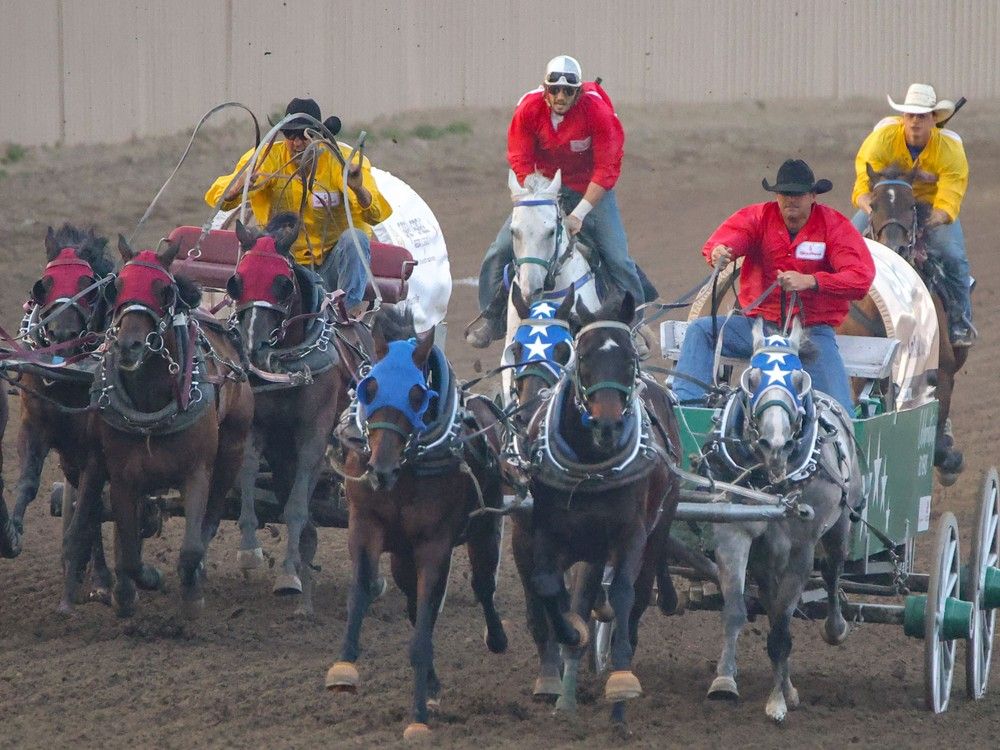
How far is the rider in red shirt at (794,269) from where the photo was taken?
8.00 metres

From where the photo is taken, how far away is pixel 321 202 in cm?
955

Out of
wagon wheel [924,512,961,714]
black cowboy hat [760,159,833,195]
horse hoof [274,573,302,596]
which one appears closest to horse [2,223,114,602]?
horse hoof [274,573,302,596]

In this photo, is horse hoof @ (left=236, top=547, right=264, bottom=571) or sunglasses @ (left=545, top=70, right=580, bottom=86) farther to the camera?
sunglasses @ (left=545, top=70, right=580, bottom=86)

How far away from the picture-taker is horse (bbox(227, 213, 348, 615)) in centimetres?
861

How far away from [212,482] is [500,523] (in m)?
1.61

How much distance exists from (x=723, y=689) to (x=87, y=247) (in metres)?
3.81

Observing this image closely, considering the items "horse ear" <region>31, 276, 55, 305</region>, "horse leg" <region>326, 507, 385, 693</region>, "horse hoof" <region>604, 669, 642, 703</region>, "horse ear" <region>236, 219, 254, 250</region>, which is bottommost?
"horse hoof" <region>604, 669, 642, 703</region>

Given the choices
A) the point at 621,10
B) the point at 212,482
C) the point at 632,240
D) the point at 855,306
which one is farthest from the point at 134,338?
the point at 621,10

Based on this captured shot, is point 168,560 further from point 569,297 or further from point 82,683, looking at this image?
point 569,297

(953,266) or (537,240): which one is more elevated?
(537,240)

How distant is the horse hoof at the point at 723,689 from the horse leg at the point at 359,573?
1.48 m

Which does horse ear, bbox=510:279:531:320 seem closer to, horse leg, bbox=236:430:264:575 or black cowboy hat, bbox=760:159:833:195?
black cowboy hat, bbox=760:159:833:195

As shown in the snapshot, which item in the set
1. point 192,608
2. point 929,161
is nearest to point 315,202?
point 192,608

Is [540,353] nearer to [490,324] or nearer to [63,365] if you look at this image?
[490,324]
